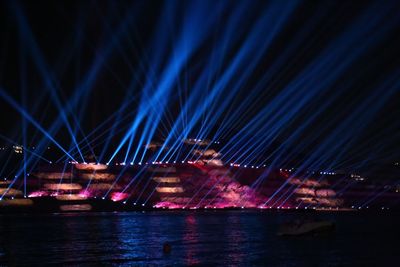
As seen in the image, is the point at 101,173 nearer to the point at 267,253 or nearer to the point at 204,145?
the point at 204,145

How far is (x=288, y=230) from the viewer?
120 ft

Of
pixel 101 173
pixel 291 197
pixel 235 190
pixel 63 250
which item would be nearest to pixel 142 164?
pixel 101 173

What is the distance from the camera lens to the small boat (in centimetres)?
3647

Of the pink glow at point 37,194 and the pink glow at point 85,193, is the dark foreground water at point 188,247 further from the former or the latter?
the pink glow at point 85,193

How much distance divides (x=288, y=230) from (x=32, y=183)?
38.6 metres

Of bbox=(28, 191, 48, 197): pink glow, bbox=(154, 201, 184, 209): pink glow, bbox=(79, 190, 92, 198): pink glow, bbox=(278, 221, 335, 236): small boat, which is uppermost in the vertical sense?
bbox=(28, 191, 48, 197): pink glow

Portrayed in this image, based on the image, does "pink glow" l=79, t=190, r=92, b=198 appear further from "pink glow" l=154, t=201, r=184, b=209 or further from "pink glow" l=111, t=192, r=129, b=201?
"pink glow" l=154, t=201, r=184, b=209

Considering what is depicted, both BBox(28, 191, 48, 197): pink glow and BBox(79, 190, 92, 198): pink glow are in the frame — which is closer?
BBox(28, 191, 48, 197): pink glow

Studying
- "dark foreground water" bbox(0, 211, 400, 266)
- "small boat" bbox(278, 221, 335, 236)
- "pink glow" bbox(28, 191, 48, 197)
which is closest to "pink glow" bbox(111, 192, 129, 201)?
"pink glow" bbox(28, 191, 48, 197)

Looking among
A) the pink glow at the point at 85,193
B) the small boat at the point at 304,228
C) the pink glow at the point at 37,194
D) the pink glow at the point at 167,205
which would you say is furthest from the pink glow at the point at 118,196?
the small boat at the point at 304,228

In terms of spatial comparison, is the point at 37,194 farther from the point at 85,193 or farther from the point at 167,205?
the point at 167,205

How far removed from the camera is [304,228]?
36875 millimetres

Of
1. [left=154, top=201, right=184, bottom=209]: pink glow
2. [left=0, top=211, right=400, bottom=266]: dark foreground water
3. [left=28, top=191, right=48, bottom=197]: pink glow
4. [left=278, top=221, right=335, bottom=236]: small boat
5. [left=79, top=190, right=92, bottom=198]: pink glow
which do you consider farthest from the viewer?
[left=154, top=201, right=184, bottom=209]: pink glow

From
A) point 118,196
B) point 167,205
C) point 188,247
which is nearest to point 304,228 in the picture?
point 188,247
